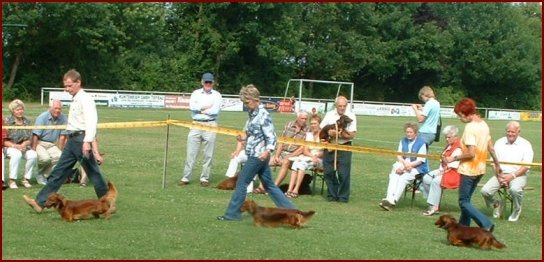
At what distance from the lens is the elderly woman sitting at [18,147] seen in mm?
10820

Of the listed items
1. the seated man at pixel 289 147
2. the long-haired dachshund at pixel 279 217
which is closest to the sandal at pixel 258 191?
the seated man at pixel 289 147

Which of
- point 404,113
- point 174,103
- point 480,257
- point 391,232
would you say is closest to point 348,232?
point 391,232

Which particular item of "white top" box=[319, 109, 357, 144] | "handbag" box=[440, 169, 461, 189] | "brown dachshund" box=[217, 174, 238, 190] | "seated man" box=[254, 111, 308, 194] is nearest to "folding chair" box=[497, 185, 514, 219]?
"handbag" box=[440, 169, 461, 189]

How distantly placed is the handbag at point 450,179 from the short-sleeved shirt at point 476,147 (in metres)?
1.84

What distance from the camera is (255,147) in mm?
8773

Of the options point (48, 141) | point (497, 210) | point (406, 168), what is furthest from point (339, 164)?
point (48, 141)

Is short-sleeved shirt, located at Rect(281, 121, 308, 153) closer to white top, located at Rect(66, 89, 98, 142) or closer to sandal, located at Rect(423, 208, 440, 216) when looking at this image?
sandal, located at Rect(423, 208, 440, 216)

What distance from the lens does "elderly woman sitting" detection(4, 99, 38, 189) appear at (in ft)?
35.5

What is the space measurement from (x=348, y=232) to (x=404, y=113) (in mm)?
49508

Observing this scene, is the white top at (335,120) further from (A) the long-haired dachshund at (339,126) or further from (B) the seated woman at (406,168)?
(B) the seated woman at (406,168)

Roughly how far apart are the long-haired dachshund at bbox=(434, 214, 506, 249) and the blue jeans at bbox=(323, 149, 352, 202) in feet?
9.50

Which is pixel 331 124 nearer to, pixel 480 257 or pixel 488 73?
pixel 480 257

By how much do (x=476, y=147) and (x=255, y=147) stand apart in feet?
7.63

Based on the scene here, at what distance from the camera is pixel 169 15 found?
58.0 meters
